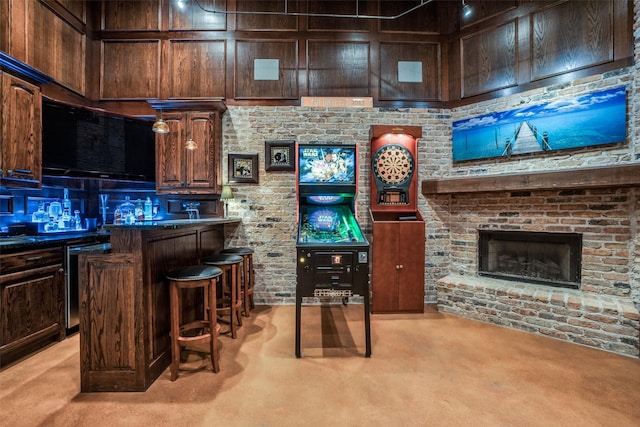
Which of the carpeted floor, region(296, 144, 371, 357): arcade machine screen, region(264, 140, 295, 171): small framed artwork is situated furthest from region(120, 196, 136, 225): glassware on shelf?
region(296, 144, 371, 357): arcade machine screen

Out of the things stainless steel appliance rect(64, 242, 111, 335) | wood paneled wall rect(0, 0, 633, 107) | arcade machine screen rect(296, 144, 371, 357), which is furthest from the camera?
wood paneled wall rect(0, 0, 633, 107)

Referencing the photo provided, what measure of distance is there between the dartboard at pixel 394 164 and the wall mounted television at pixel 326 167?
623 mm

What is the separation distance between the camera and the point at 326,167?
3.38 metres

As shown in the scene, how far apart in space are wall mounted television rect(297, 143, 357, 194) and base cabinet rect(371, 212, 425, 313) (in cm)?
77

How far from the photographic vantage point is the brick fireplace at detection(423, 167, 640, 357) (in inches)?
111

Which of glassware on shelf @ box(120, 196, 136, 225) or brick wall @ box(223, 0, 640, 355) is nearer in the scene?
brick wall @ box(223, 0, 640, 355)

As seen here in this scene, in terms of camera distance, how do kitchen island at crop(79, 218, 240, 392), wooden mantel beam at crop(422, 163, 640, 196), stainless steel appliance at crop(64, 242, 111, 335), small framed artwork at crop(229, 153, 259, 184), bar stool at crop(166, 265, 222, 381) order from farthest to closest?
small framed artwork at crop(229, 153, 259, 184) < stainless steel appliance at crop(64, 242, 111, 335) < wooden mantel beam at crop(422, 163, 640, 196) < bar stool at crop(166, 265, 222, 381) < kitchen island at crop(79, 218, 240, 392)

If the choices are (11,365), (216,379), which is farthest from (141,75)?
(216,379)

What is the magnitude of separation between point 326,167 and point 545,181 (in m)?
2.51

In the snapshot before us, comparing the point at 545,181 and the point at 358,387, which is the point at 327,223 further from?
the point at 545,181

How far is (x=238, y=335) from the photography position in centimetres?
304

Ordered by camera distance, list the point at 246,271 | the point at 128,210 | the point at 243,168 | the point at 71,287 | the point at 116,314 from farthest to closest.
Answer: the point at 128,210 → the point at 243,168 → the point at 246,271 → the point at 71,287 → the point at 116,314

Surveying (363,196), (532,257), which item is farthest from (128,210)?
(532,257)

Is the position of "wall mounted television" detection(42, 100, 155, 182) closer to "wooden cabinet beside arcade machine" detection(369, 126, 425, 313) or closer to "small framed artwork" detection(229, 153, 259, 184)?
"small framed artwork" detection(229, 153, 259, 184)
